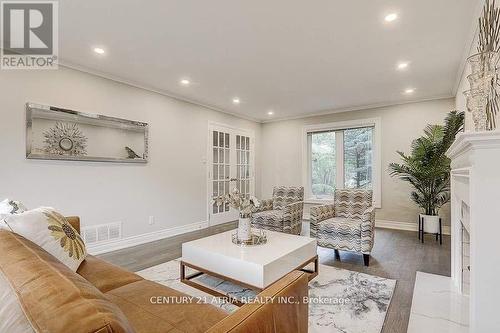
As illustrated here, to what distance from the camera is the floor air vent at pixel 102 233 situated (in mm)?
3365

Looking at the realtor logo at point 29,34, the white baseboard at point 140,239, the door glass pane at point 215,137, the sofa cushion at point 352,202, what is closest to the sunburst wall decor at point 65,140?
the realtor logo at point 29,34

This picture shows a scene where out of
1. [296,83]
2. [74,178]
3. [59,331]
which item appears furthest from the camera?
[296,83]

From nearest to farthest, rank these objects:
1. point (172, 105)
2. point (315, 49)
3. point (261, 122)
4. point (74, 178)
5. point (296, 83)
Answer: point (315, 49)
point (74, 178)
point (296, 83)
point (172, 105)
point (261, 122)

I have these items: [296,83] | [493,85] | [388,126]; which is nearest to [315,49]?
[296,83]

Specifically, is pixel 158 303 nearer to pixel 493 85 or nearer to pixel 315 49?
pixel 493 85

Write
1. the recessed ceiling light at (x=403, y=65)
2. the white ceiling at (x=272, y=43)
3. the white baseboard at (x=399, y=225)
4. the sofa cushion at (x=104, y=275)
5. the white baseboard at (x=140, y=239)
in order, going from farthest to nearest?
the white baseboard at (x=399, y=225) → the white baseboard at (x=140, y=239) → the recessed ceiling light at (x=403, y=65) → the white ceiling at (x=272, y=43) → the sofa cushion at (x=104, y=275)

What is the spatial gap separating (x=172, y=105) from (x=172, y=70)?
1.12 m

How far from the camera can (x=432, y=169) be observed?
3.99 metres

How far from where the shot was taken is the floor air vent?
11.0 feet

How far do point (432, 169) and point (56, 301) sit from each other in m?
4.73

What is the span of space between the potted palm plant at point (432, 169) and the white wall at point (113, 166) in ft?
12.1

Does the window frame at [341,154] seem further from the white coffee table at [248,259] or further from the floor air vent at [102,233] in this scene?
the floor air vent at [102,233]

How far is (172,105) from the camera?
457cm

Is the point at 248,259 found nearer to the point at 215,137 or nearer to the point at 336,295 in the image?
the point at 336,295
